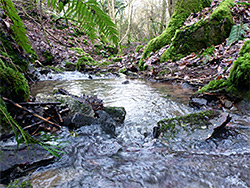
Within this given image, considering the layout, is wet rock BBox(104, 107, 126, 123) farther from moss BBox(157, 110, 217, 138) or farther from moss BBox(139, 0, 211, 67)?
moss BBox(139, 0, 211, 67)

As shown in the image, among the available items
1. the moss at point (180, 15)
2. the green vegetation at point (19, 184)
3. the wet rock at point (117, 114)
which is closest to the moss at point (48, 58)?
the moss at point (180, 15)

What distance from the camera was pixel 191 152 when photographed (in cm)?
165

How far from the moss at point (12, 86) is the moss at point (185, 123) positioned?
72.0 inches

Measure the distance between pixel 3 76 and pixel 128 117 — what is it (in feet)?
6.15

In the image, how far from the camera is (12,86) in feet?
6.13

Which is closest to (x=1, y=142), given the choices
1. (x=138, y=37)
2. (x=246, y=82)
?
(x=246, y=82)

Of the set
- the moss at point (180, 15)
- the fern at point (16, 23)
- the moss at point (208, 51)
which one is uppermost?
the moss at point (180, 15)

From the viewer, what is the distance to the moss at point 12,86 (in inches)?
70.6

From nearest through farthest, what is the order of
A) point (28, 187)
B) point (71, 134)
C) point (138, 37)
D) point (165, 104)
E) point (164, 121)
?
1. point (28, 187)
2. point (71, 134)
3. point (164, 121)
4. point (165, 104)
5. point (138, 37)

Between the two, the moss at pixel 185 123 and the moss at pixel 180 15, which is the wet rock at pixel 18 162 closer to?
the moss at pixel 185 123

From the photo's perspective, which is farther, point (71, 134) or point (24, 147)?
point (71, 134)

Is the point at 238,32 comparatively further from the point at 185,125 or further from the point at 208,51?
the point at 185,125

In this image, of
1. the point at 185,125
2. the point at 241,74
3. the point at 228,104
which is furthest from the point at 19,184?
the point at 241,74

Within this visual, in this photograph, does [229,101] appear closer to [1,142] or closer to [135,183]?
[135,183]
